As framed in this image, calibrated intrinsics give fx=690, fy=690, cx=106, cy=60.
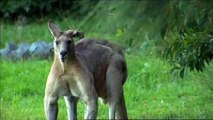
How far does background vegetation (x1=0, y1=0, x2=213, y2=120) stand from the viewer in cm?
312

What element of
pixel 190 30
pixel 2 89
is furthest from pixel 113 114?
pixel 2 89

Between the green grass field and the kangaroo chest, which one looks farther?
the green grass field

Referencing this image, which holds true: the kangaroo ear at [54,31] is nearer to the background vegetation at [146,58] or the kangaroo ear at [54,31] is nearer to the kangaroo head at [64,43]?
the kangaroo head at [64,43]

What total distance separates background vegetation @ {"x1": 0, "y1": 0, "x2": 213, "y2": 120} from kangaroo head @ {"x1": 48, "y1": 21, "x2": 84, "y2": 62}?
0.73ft

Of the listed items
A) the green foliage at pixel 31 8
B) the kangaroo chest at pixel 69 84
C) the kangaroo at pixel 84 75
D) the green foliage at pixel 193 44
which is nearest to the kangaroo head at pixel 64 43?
the kangaroo at pixel 84 75

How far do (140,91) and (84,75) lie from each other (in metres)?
3.24

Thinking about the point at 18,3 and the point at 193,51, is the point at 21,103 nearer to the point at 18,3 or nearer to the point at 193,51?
the point at 193,51

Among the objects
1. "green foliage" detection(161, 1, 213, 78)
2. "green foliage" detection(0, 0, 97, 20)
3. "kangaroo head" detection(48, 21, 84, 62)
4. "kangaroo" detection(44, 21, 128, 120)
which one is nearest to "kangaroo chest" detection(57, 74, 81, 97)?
"kangaroo" detection(44, 21, 128, 120)

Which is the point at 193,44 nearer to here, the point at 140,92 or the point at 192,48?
the point at 192,48

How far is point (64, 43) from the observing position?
586 cm

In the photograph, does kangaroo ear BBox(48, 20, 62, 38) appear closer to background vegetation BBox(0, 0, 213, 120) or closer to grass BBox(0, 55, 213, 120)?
background vegetation BBox(0, 0, 213, 120)

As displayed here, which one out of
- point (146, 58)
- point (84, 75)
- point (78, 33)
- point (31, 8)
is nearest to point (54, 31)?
point (78, 33)

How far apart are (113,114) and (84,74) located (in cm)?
73

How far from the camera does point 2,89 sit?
936cm
